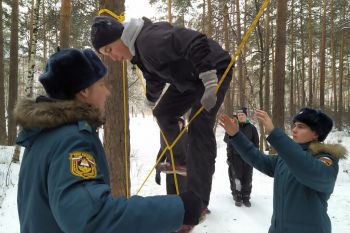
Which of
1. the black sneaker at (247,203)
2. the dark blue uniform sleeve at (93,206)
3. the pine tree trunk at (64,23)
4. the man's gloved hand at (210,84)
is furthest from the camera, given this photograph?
the pine tree trunk at (64,23)

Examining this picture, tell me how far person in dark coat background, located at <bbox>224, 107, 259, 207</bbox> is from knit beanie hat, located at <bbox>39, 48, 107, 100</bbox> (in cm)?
445

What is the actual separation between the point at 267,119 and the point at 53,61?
1.56m

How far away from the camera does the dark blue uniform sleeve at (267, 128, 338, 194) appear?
2.29m

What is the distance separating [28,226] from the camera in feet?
4.15

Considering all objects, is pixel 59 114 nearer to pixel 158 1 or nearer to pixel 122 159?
pixel 122 159

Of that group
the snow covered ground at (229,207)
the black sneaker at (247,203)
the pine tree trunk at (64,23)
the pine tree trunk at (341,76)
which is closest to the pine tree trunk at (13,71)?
the snow covered ground at (229,207)

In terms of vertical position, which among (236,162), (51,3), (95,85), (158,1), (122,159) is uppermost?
(158,1)

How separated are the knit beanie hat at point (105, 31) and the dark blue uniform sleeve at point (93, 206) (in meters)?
1.41

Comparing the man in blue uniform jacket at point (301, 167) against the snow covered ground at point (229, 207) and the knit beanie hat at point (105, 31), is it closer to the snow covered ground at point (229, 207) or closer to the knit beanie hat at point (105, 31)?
the knit beanie hat at point (105, 31)

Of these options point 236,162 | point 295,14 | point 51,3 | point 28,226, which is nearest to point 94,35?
point 28,226

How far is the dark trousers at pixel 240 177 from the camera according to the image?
19.4ft

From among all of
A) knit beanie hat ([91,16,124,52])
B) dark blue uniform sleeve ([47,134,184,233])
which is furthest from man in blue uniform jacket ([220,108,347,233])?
dark blue uniform sleeve ([47,134,184,233])

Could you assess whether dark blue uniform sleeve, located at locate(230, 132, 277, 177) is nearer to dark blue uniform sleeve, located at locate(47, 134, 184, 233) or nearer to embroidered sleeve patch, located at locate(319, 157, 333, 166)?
embroidered sleeve patch, located at locate(319, 157, 333, 166)

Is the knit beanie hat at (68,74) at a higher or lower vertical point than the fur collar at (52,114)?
higher
